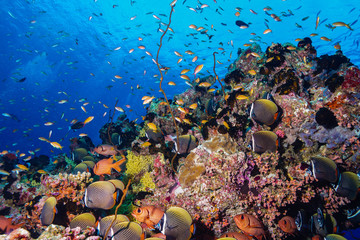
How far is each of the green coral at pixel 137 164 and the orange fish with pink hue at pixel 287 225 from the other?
390 cm

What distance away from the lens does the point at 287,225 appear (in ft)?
11.7

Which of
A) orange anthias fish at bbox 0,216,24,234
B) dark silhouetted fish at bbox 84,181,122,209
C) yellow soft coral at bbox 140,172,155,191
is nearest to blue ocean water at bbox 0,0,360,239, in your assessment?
orange anthias fish at bbox 0,216,24,234

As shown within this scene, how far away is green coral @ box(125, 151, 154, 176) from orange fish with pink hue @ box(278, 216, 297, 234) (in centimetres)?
390

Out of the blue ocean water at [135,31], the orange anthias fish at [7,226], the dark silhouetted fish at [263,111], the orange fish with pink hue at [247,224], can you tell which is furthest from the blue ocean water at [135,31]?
the orange fish with pink hue at [247,224]

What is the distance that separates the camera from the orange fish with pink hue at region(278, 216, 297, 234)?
140 inches

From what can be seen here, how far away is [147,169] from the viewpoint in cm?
561

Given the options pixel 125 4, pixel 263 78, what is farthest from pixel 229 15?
pixel 263 78

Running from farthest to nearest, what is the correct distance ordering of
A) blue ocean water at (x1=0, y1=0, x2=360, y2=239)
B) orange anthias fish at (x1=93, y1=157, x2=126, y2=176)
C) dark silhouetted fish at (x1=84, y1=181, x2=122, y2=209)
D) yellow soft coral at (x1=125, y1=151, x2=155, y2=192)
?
blue ocean water at (x1=0, y1=0, x2=360, y2=239), yellow soft coral at (x1=125, y1=151, x2=155, y2=192), orange anthias fish at (x1=93, y1=157, x2=126, y2=176), dark silhouetted fish at (x1=84, y1=181, x2=122, y2=209)

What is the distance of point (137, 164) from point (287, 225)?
14.1ft

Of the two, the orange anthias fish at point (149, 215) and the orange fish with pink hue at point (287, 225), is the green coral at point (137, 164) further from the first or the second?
the orange fish with pink hue at point (287, 225)

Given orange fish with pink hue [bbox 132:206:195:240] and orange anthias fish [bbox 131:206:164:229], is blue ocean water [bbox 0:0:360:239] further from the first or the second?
orange fish with pink hue [bbox 132:206:195:240]

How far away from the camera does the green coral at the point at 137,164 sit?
552 centimetres

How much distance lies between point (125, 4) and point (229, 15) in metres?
17.2

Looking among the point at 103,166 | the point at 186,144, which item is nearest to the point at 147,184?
the point at 103,166
